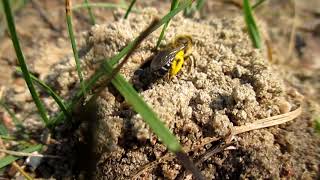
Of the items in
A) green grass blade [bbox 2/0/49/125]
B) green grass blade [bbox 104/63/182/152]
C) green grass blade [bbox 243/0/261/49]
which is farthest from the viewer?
green grass blade [bbox 243/0/261/49]

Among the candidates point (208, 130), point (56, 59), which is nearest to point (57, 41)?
point (56, 59)

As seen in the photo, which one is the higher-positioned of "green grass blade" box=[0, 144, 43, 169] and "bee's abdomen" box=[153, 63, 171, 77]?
"green grass blade" box=[0, 144, 43, 169]

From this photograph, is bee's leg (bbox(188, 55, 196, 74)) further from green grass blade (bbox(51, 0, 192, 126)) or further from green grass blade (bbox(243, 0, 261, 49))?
green grass blade (bbox(243, 0, 261, 49))

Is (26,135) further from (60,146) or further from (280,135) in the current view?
(280,135)

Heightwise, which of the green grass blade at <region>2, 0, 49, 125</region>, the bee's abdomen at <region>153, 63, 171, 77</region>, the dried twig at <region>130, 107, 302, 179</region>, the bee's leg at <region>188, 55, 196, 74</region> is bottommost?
the dried twig at <region>130, 107, 302, 179</region>

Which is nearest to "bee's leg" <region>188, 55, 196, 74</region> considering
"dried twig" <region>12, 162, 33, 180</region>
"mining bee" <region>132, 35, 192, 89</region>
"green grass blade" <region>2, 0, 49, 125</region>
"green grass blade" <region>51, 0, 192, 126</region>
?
"mining bee" <region>132, 35, 192, 89</region>

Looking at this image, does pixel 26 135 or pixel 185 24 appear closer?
pixel 26 135

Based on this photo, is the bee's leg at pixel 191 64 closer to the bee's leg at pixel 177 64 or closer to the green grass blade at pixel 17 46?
the bee's leg at pixel 177 64

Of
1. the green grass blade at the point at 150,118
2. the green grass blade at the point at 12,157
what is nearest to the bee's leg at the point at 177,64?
the green grass blade at the point at 150,118

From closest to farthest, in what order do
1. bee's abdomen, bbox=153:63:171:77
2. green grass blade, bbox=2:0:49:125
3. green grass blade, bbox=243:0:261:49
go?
green grass blade, bbox=2:0:49:125 < bee's abdomen, bbox=153:63:171:77 < green grass blade, bbox=243:0:261:49
